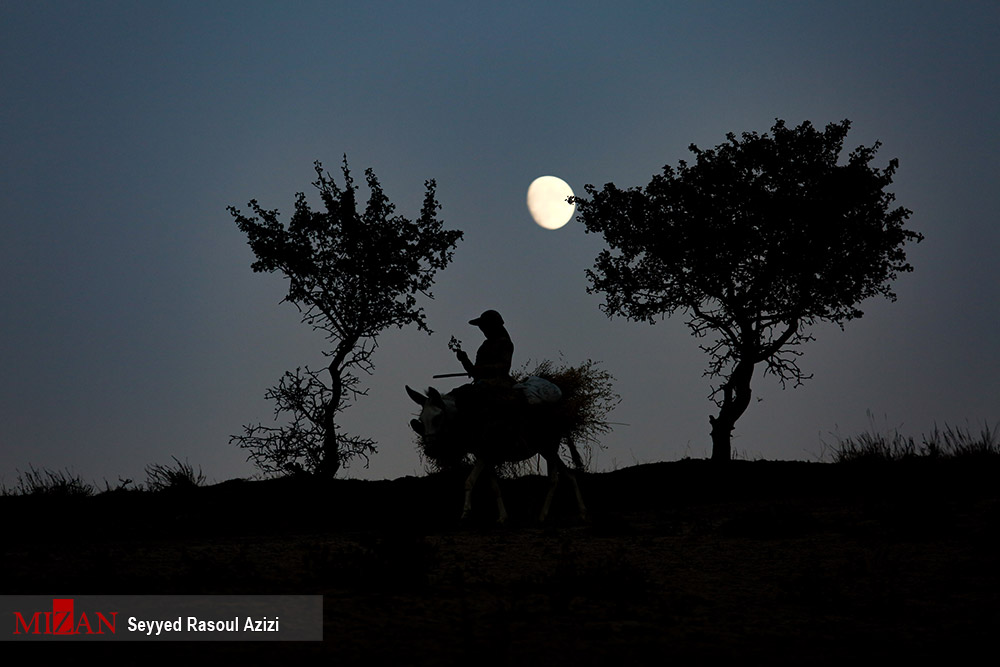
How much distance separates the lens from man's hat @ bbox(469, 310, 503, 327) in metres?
16.2

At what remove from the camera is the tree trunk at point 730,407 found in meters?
25.8

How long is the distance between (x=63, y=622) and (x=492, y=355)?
32.5 ft

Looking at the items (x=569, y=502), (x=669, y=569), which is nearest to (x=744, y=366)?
(x=569, y=502)

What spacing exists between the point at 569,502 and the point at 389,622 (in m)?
12.8

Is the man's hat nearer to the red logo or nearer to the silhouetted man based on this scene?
the silhouetted man

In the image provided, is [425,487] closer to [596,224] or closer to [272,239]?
[272,239]

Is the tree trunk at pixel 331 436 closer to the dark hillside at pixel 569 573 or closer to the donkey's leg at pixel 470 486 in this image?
the dark hillside at pixel 569 573

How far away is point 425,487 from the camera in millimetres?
20016

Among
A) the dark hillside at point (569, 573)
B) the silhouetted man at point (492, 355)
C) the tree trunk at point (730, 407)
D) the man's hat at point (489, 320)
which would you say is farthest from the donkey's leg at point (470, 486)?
the tree trunk at point (730, 407)

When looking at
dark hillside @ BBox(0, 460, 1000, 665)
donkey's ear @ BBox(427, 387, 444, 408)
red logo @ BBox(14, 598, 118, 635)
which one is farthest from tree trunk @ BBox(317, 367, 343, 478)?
red logo @ BBox(14, 598, 118, 635)

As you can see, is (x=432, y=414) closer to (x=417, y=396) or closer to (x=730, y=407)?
(x=417, y=396)

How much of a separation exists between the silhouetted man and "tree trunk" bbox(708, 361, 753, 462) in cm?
1171

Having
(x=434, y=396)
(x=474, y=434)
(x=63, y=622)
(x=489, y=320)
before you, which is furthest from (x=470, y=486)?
(x=63, y=622)

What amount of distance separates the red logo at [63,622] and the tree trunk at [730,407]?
69.0ft
